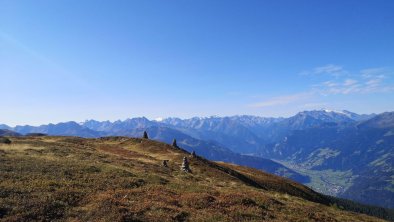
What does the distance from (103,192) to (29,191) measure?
569 centimetres

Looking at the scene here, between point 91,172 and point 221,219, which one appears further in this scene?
point 91,172

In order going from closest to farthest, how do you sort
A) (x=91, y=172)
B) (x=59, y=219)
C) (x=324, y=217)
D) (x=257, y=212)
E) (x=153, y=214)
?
(x=59, y=219) < (x=153, y=214) < (x=257, y=212) < (x=324, y=217) < (x=91, y=172)

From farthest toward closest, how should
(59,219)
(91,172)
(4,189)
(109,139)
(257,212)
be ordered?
(109,139) → (91,172) → (257,212) → (4,189) → (59,219)

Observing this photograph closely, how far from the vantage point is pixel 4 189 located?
25.9 metres

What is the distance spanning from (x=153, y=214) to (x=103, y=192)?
736cm

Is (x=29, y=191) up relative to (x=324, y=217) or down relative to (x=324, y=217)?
up

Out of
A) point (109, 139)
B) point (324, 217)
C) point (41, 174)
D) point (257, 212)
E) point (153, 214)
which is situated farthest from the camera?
point (109, 139)

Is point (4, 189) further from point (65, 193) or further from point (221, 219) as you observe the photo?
point (221, 219)

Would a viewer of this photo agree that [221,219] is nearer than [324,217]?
Yes

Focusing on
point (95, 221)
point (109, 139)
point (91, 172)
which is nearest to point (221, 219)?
point (95, 221)

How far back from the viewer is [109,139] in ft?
347

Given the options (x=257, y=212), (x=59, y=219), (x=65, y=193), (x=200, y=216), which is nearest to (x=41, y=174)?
(x=65, y=193)

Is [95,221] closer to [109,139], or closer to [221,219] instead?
[221,219]

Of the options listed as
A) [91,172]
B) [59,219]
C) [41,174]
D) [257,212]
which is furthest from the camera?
[91,172]
